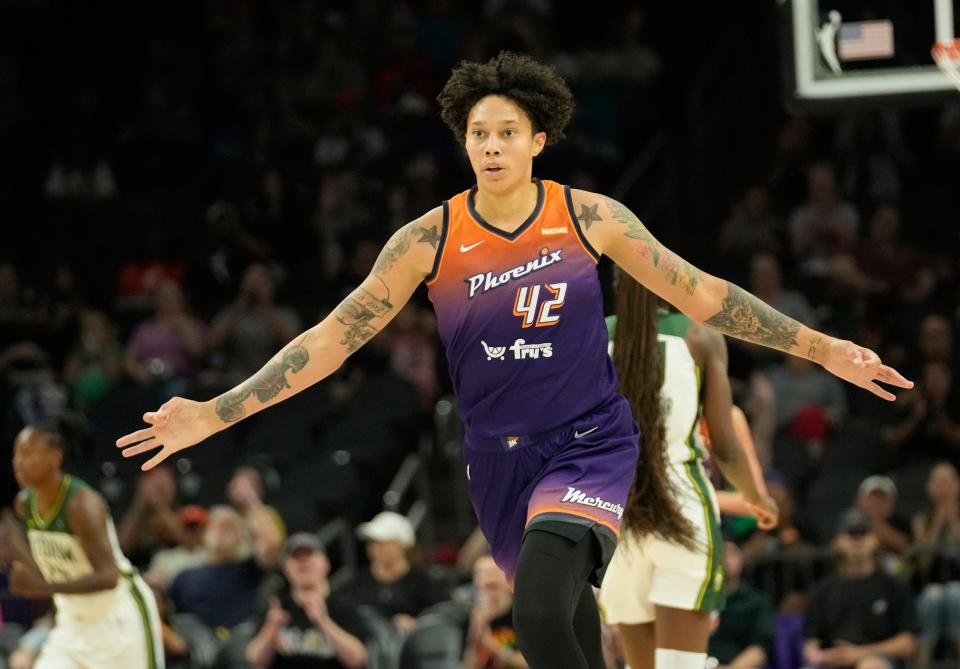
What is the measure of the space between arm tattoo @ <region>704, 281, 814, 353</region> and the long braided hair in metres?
0.93

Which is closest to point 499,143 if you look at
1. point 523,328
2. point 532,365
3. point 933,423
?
point 523,328

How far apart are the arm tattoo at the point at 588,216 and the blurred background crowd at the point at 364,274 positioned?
15.1ft

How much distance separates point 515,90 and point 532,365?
94 centimetres

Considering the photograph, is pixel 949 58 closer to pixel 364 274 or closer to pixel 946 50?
pixel 946 50

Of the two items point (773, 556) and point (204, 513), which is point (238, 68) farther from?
point (773, 556)

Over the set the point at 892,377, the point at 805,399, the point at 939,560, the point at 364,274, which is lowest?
the point at 939,560

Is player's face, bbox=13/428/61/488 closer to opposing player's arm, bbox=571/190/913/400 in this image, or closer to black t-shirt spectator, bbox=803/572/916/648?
opposing player's arm, bbox=571/190/913/400

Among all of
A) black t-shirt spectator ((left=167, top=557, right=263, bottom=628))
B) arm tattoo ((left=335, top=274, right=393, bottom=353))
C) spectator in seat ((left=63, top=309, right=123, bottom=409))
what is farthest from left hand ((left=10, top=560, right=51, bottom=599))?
spectator in seat ((left=63, top=309, right=123, bottom=409))

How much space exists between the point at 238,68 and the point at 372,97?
60.1 inches

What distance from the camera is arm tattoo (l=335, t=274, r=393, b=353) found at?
5652mm

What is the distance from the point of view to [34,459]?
26.4 ft

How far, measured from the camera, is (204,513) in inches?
477

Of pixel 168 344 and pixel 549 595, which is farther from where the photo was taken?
pixel 168 344

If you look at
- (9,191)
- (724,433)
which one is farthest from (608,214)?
(9,191)
